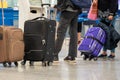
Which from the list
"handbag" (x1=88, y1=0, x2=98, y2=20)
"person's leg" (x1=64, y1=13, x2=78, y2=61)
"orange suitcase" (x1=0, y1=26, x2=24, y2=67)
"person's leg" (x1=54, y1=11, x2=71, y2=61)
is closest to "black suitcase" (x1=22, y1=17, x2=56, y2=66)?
"orange suitcase" (x1=0, y1=26, x2=24, y2=67)

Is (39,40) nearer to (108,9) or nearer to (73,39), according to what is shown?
(73,39)

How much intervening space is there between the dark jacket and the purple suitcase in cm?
36

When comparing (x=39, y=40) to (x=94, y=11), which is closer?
(x=39, y=40)

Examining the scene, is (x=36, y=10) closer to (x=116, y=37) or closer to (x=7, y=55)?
(x=116, y=37)

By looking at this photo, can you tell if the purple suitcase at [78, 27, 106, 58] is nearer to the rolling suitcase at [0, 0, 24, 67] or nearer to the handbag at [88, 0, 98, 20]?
the handbag at [88, 0, 98, 20]

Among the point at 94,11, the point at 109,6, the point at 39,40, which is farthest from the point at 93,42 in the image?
the point at 39,40

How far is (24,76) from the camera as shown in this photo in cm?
371

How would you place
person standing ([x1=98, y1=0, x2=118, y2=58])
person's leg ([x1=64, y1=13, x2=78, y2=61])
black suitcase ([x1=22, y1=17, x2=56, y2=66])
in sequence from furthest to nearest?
person standing ([x1=98, y1=0, x2=118, y2=58]), person's leg ([x1=64, y1=13, x2=78, y2=61]), black suitcase ([x1=22, y1=17, x2=56, y2=66])

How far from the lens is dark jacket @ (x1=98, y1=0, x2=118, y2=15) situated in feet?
20.5

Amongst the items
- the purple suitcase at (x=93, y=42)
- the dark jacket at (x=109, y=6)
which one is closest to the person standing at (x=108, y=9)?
the dark jacket at (x=109, y=6)

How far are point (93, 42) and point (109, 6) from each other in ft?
2.34

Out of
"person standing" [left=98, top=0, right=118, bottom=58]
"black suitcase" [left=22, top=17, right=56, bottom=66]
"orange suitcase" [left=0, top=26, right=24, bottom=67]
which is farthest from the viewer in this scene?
"person standing" [left=98, top=0, right=118, bottom=58]

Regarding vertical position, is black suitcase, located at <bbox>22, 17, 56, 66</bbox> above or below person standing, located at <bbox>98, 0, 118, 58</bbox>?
below

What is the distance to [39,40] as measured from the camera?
475cm
